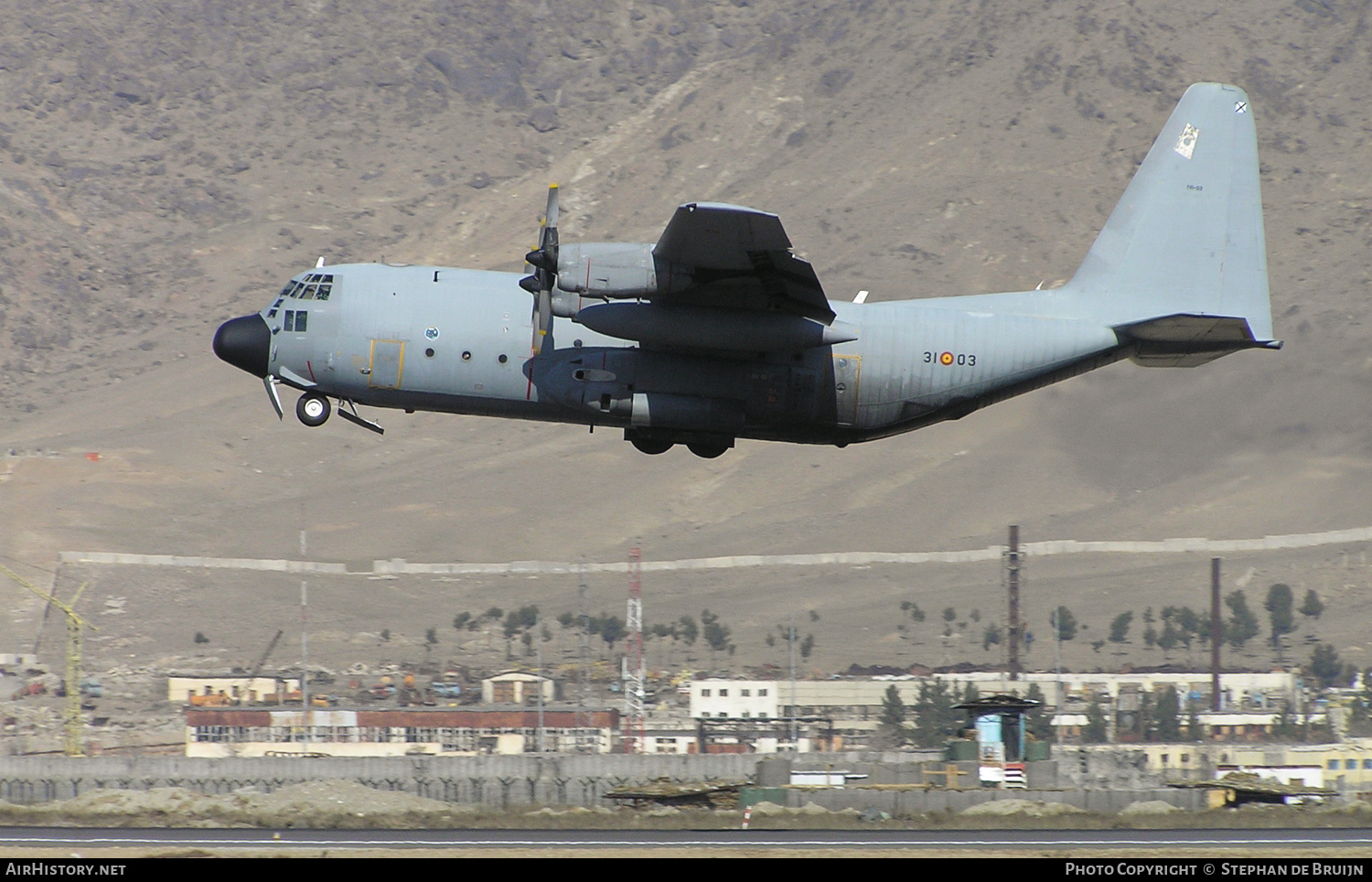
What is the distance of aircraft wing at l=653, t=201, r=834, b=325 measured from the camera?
27.0 m

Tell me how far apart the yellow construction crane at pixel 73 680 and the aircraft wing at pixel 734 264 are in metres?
62.4

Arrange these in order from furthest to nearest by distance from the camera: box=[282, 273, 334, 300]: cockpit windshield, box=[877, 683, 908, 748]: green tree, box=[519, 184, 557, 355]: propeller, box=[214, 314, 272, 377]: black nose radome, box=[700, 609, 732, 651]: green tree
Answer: box=[700, 609, 732, 651]: green tree → box=[877, 683, 908, 748]: green tree → box=[214, 314, 272, 377]: black nose radome → box=[282, 273, 334, 300]: cockpit windshield → box=[519, 184, 557, 355]: propeller

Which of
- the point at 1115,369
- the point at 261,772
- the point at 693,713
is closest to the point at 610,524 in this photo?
the point at 1115,369

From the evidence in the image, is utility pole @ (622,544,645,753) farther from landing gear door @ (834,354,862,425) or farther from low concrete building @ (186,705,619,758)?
landing gear door @ (834,354,862,425)

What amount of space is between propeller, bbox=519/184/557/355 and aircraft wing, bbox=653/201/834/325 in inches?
70.7

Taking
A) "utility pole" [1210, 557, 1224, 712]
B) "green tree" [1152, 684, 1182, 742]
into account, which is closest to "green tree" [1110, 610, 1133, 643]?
"utility pole" [1210, 557, 1224, 712]

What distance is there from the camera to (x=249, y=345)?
3095 centimetres

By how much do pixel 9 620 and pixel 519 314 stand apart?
107916 millimetres

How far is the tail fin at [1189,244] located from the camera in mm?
32125

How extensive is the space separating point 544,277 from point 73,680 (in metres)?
81.8

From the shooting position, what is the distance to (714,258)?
28219 millimetres

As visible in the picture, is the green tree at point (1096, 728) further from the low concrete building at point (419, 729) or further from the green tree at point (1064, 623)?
the green tree at point (1064, 623)

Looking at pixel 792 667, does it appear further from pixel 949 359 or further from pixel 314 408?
pixel 314 408

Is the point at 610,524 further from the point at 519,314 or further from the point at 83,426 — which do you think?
the point at 519,314
